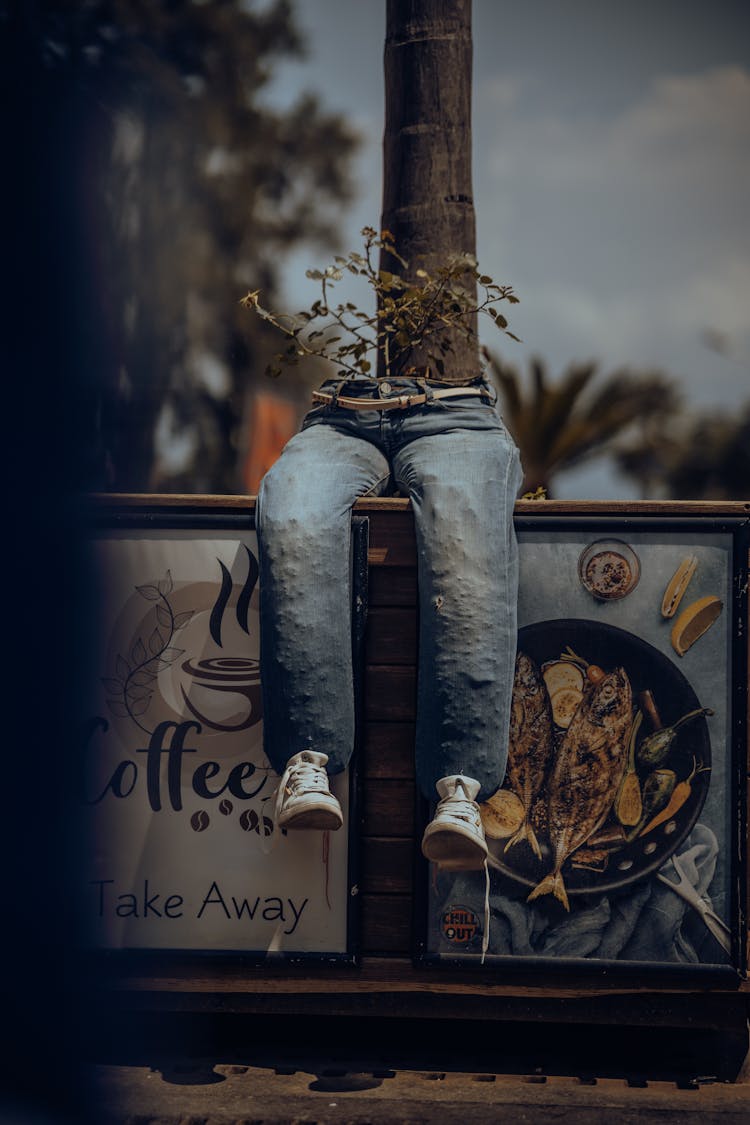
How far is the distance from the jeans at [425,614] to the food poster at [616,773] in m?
0.19

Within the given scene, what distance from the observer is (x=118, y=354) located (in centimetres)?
1753

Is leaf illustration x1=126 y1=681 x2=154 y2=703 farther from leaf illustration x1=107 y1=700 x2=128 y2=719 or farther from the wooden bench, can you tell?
the wooden bench

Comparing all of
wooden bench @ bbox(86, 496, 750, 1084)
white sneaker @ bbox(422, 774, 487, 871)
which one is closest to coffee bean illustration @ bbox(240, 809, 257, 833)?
wooden bench @ bbox(86, 496, 750, 1084)

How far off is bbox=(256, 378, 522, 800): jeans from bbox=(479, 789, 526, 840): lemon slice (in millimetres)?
152

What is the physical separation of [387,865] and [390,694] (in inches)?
20.2

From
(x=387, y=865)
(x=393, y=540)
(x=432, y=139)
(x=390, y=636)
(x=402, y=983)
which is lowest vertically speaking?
(x=402, y=983)

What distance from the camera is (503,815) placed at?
376 centimetres

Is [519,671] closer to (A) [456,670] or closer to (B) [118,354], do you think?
(A) [456,670]

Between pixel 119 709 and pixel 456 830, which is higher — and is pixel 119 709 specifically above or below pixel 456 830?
above

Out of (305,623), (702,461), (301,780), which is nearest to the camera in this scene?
(301,780)

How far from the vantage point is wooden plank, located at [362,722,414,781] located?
3.83 m

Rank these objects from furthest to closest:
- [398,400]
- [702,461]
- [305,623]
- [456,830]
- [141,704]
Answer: [702,461], [398,400], [141,704], [305,623], [456,830]

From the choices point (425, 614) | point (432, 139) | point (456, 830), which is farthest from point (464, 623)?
point (432, 139)

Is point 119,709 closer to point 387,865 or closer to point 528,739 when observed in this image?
point 387,865
